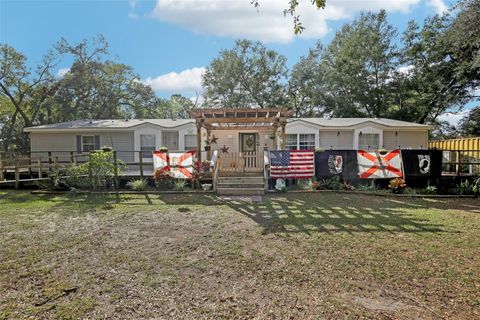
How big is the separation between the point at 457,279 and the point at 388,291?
100 centimetres

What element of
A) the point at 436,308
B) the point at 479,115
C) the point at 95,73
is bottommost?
the point at 436,308

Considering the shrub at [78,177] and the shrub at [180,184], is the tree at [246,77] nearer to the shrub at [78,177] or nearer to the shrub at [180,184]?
the shrub at [180,184]

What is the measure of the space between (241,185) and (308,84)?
22.0 meters

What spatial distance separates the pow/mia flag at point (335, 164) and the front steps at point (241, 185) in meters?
2.16

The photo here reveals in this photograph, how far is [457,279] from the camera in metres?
3.49

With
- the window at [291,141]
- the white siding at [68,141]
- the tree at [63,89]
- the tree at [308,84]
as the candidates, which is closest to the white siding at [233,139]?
the window at [291,141]

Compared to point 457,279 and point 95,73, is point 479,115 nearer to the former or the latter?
point 457,279

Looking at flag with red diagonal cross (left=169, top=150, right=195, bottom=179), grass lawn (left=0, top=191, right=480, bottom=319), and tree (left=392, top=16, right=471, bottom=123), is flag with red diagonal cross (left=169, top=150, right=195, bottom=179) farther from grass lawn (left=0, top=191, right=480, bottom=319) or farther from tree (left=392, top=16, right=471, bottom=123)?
tree (left=392, top=16, right=471, bottom=123)

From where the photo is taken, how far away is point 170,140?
51.7 feet

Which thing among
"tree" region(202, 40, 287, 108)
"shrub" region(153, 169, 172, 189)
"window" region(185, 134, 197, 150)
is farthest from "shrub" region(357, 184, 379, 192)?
"tree" region(202, 40, 287, 108)

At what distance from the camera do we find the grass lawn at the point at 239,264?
2895 mm

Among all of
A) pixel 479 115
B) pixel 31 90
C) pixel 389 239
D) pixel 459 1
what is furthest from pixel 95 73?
pixel 479 115

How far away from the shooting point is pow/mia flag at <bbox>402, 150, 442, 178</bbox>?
405 inches

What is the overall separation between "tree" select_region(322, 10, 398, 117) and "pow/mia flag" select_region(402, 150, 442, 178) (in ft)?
54.5
